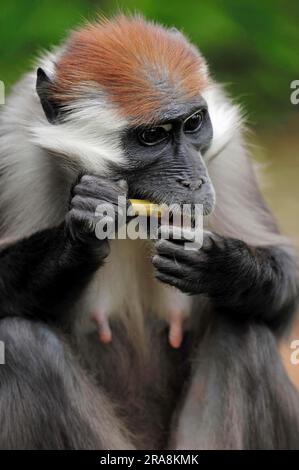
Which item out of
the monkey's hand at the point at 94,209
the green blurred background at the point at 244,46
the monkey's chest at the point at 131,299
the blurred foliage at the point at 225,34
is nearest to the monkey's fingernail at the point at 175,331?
the monkey's chest at the point at 131,299

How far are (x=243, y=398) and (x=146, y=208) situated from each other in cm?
136

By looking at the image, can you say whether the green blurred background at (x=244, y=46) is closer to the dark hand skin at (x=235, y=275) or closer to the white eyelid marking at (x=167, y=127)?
the dark hand skin at (x=235, y=275)

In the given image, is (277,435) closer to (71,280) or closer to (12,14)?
(71,280)

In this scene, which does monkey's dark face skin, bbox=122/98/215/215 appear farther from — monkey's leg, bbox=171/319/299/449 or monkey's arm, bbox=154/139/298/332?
monkey's leg, bbox=171/319/299/449

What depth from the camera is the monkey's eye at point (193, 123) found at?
241 inches

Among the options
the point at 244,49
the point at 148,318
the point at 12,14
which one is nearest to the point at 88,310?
the point at 148,318

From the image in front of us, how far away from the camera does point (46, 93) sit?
6.16m

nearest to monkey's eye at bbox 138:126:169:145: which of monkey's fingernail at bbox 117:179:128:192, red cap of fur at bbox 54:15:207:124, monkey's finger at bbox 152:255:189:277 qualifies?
red cap of fur at bbox 54:15:207:124

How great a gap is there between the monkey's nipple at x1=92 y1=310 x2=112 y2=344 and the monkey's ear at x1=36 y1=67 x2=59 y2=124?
125 cm

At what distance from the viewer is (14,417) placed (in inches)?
238

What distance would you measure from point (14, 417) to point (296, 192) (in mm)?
5941

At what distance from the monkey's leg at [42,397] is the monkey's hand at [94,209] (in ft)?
2.26

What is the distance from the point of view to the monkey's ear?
20.2 ft

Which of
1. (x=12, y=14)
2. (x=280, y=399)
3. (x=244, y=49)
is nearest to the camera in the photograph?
(x=280, y=399)
